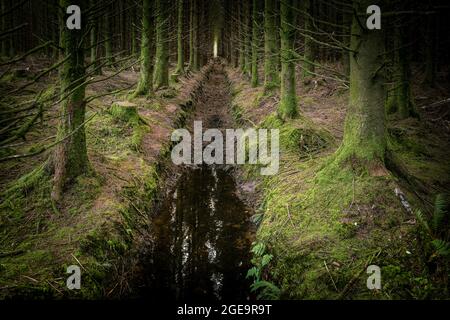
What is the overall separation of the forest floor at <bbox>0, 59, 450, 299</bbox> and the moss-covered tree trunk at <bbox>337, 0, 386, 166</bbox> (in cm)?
41

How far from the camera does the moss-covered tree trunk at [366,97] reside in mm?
5488

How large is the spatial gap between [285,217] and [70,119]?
4321mm

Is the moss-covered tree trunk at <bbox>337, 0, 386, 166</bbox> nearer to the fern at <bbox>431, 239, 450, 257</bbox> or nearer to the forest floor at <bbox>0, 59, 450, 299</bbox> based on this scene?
the forest floor at <bbox>0, 59, 450, 299</bbox>

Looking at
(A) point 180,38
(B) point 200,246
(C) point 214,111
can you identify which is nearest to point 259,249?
(B) point 200,246

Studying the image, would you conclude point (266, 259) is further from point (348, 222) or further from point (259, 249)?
point (348, 222)

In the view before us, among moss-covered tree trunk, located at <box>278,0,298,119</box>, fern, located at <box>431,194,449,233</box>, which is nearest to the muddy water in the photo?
moss-covered tree trunk, located at <box>278,0,298,119</box>

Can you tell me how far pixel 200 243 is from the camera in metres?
6.39

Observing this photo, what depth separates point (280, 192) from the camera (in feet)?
22.1

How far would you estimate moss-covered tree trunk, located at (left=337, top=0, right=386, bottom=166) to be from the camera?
549 cm

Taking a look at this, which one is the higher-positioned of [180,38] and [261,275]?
[180,38]

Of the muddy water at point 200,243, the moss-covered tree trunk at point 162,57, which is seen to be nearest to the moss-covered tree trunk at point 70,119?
the muddy water at point 200,243

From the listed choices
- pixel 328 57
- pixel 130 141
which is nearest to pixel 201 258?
pixel 130 141

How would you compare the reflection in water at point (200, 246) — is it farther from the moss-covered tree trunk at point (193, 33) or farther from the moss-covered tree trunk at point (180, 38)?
the moss-covered tree trunk at point (193, 33)
